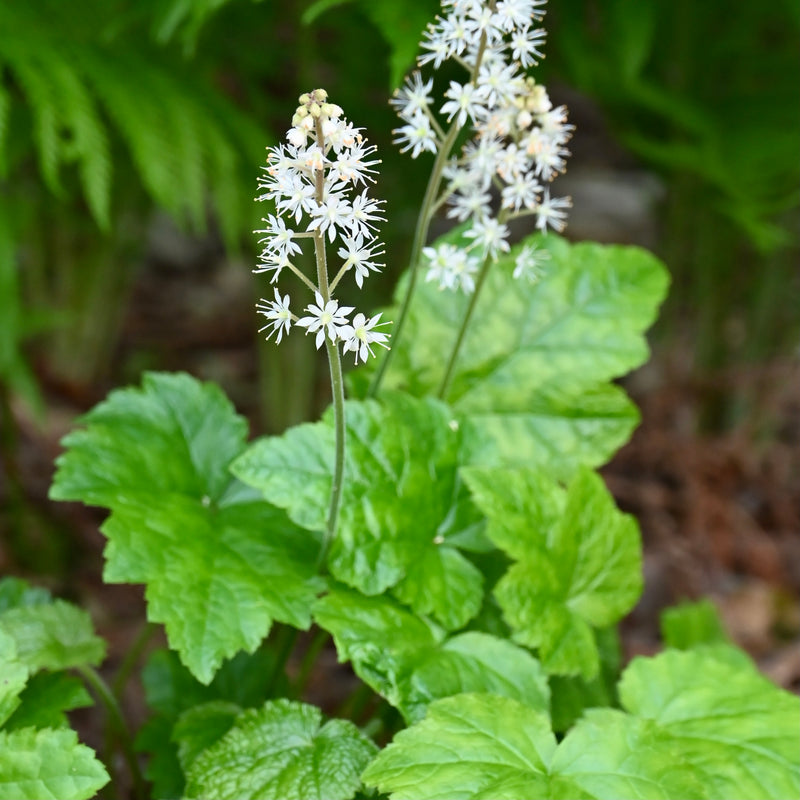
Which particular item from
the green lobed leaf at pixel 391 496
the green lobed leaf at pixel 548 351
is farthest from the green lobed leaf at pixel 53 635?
the green lobed leaf at pixel 548 351

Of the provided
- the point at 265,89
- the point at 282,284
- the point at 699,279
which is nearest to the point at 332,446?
the point at 282,284

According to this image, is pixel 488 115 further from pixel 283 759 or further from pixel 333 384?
pixel 283 759

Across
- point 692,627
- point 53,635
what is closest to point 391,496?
point 53,635

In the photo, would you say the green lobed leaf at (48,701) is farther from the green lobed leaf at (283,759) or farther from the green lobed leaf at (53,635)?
the green lobed leaf at (283,759)

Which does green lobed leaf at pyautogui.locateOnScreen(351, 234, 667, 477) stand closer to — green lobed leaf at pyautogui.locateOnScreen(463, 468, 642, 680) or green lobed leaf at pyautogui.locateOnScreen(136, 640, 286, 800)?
green lobed leaf at pyautogui.locateOnScreen(463, 468, 642, 680)

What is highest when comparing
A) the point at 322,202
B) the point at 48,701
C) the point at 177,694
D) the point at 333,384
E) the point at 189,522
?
the point at 322,202

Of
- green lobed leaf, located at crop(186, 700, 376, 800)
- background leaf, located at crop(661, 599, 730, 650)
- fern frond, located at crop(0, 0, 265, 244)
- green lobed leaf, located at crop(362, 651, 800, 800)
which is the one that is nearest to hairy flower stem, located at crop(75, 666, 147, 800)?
green lobed leaf, located at crop(186, 700, 376, 800)
